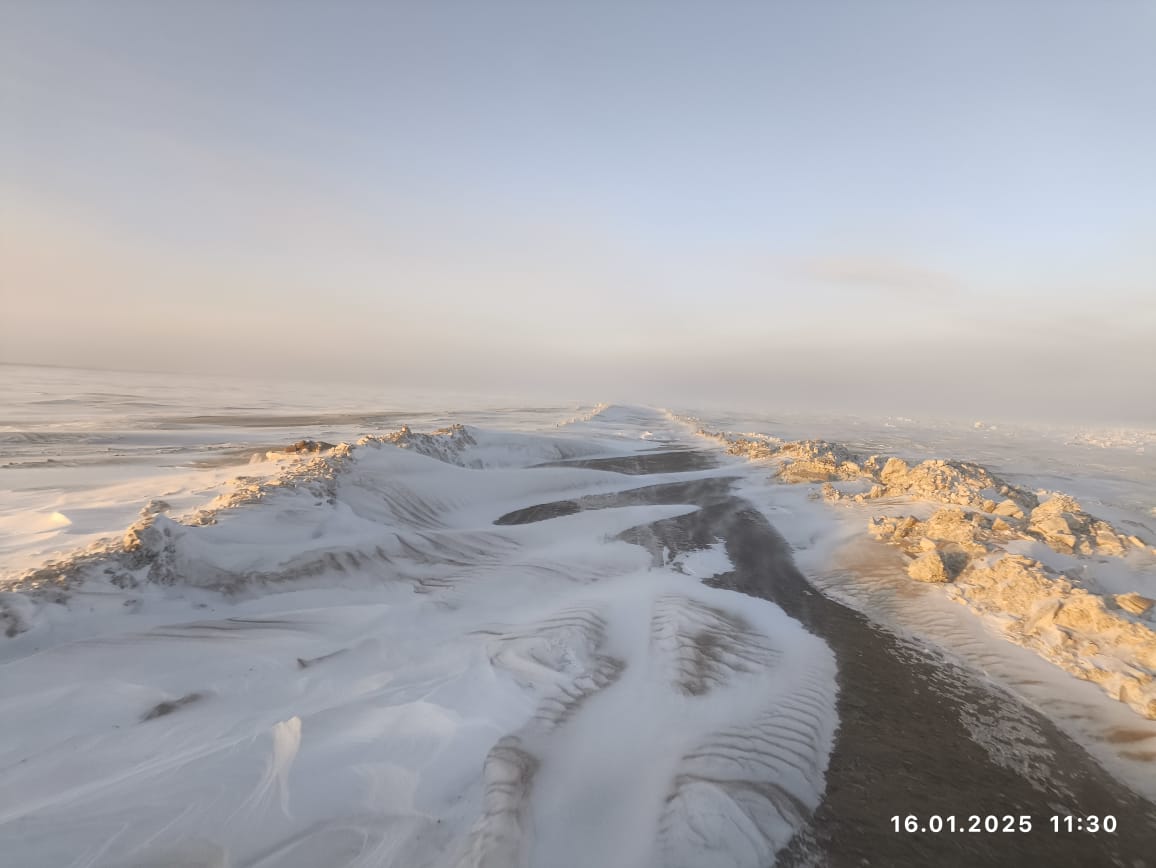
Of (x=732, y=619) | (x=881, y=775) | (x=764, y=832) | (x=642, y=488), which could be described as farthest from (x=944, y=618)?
(x=642, y=488)

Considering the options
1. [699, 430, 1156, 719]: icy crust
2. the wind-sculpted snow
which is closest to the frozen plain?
the wind-sculpted snow

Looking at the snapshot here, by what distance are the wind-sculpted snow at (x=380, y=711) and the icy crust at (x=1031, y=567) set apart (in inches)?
109

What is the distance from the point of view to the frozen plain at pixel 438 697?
3.07 metres

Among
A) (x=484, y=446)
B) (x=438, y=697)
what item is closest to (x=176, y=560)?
(x=438, y=697)

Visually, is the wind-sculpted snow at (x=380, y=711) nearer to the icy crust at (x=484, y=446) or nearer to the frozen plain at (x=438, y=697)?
the frozen plain at (x=438, y=697)

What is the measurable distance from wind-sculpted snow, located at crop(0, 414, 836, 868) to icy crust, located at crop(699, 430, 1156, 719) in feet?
9.08

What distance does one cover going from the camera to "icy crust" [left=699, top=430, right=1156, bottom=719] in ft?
17.7

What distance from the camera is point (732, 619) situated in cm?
686

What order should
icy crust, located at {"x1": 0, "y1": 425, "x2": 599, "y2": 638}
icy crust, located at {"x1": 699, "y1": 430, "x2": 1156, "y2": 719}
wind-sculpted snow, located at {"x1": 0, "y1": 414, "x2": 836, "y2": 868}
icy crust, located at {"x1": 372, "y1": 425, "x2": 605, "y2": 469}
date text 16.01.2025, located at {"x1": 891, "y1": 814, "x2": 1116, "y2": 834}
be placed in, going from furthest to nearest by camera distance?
icy crust, located at {"x1": 372, "y1": 425, "x2": 605, "y2": 469} → icy crust, located at {"x1": 699, "y1": 430, "x2": 1156, "y2": 719} → icy crust, located at {"x1": 0, "y1": 425, "x2": 599, "y2": 638} → date text 16.01.2025, located at {"x1": 891, "y1": 814, "x2": 1116, "y2": 834} → wind-sculpted snow, located at {"x1": 0, "y1": 414, "x2": 836, "y2": 868}

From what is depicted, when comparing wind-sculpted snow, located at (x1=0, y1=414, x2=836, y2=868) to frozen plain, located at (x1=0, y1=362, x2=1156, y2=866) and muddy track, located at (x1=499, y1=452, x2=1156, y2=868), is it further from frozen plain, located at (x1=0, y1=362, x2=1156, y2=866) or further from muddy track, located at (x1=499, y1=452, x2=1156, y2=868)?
muddy track, located at (x1=499, y1=452, x2=1156, y2=868)

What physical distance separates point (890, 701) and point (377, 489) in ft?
33.3

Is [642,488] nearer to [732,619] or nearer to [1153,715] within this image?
[732,619]

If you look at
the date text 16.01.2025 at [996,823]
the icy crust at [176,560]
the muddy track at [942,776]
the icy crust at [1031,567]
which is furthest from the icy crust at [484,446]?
the date text 16.01.2025 at [996,823]

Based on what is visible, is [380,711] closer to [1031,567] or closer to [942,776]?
[942,776]
